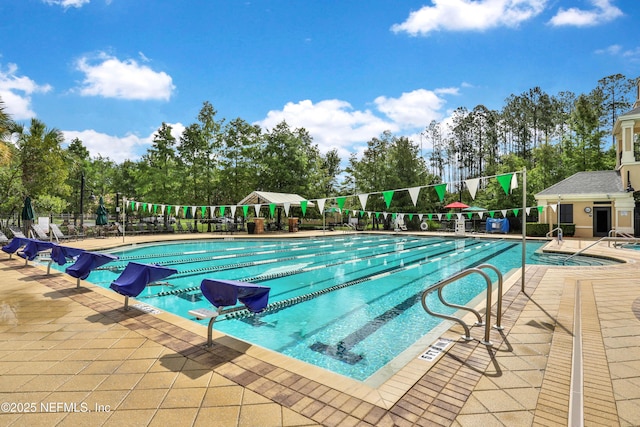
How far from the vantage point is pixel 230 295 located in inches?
134

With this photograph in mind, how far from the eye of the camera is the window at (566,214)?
19744 mm

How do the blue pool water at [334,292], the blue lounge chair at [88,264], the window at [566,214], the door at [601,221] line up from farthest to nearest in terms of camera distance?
the window at [566,214] < the door at [601,221] < the blue lounge chair at [88,264] < the blue pool water at [334,292]

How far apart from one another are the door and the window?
3.66 ft

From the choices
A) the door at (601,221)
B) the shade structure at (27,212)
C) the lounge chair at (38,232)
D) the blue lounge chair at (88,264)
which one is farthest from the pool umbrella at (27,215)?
the door at (601,221)

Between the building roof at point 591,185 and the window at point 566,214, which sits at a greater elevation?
the building roof at point 591,185

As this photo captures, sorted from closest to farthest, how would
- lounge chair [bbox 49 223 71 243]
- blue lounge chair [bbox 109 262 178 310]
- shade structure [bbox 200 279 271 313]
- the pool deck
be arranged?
the pool deck, shade structure [bbox 200 279 271 313], blue lounge chair [bbox 109 262 178 310], lounge chair [bbox 49 223 71 243]

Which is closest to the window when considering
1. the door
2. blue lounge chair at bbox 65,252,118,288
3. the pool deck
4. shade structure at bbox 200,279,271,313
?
the door

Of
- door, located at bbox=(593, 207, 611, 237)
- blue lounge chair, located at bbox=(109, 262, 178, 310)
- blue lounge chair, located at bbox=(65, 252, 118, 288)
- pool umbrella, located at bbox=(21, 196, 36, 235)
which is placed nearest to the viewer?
blue lounge chair, located at bbox=(109, 262, 178, 310)

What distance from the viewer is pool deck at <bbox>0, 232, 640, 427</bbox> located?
229 cm

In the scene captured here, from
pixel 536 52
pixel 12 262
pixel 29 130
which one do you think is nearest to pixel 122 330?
pixel 12 262

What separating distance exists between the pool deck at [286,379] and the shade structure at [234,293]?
1.61 feet

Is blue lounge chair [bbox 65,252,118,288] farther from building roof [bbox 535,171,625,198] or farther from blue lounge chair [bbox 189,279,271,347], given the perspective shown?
building roof [bbox 535,171,625,198]

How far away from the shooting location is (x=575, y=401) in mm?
2445

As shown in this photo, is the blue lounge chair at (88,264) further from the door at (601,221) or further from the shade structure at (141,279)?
the door at (601,221)
